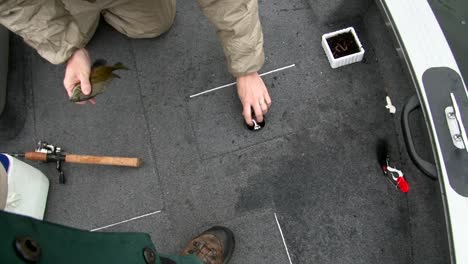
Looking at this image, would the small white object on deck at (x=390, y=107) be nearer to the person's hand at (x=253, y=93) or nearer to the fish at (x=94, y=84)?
the person's hand at (x=253, y=93)

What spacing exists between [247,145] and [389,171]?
672 millimetres

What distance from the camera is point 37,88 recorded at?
221 cm

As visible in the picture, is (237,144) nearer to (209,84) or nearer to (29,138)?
(209,84)

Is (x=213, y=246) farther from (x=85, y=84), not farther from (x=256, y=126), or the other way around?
(x=85, y=84)

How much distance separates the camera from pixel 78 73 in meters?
1.64

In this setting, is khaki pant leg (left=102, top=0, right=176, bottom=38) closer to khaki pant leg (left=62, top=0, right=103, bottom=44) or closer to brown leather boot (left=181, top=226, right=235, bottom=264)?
khaki pant leg (left=62, top=0, right=103, bottom=44)

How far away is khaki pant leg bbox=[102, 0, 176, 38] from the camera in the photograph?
195 centimetres

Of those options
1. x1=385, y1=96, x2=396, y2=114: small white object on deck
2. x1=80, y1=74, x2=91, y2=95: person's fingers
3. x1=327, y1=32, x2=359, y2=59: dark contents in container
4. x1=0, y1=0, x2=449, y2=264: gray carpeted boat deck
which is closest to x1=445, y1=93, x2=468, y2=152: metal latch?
x1=0, y1=0, x2=449, y2=264: gray carpeted boat deck

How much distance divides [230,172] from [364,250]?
2.29 ft

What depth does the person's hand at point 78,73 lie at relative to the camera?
5.31 feet

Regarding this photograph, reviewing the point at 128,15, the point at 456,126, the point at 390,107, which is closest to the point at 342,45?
the point at 390,107

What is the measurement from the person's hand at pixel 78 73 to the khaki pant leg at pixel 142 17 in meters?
0.42

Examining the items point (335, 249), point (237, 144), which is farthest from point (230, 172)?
point (335, 249)

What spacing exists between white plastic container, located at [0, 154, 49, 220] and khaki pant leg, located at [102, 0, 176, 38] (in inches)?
33.9
